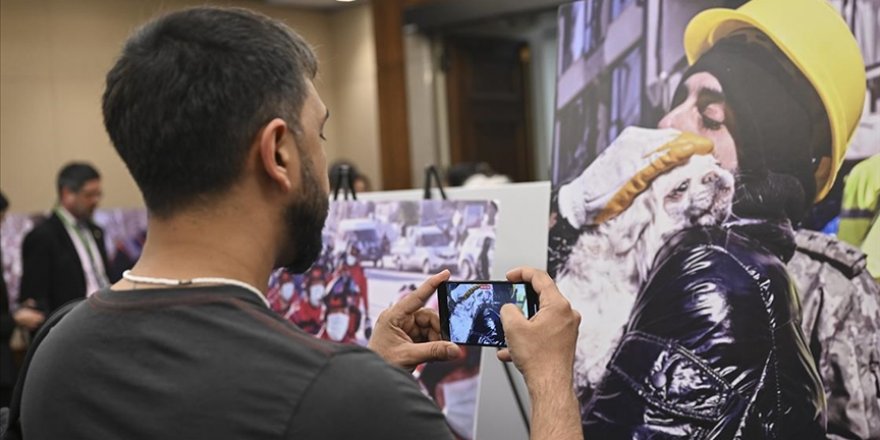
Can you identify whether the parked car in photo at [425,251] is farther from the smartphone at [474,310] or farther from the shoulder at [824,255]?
the shoulder at [824,255]

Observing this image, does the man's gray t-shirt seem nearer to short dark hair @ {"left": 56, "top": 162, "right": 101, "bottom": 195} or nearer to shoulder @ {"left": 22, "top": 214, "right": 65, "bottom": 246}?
shoulder @ {"left": 22, "top": 214, "right": 65, "bottom": 246}

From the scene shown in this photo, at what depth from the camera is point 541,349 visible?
1.22m

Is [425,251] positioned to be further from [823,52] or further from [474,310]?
[823,52]

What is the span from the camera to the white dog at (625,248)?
1678 mm

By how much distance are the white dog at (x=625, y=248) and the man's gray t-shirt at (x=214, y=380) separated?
0.86m

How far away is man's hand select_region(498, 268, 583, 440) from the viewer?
1.16 m

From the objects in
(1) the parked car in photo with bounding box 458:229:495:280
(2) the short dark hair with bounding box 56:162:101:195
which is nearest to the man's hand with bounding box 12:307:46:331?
(2) the short dark hair with bounding box 56:162:101:195

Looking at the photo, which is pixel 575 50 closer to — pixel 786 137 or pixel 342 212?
pixel 786 137

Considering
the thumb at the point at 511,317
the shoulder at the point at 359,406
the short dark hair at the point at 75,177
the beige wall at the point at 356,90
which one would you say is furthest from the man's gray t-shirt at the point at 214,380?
the beige wall at the point at 356,90

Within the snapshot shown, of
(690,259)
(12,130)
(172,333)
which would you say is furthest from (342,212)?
(12,130)

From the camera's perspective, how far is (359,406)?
0.92 metres

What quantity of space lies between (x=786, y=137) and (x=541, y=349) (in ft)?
2.07

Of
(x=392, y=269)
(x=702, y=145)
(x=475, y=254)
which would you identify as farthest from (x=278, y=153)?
(x=392, y=269)

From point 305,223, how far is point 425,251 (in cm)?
121
